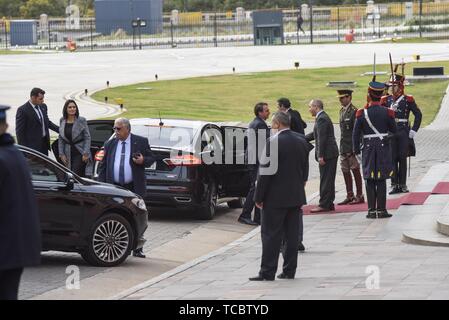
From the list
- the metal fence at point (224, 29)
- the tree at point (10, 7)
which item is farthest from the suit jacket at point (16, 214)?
the tree at point (10, 7)

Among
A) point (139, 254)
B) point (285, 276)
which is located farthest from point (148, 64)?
point (285, 276)

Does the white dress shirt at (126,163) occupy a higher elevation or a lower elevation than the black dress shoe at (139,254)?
higher

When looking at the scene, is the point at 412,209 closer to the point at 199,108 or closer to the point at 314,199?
the point at 314,199

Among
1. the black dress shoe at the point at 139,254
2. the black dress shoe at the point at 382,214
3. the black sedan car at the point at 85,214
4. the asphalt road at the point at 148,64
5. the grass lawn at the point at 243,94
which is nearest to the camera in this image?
the black sedan car at the point at 85,214

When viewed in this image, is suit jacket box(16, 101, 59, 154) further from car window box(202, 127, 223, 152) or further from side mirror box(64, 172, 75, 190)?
side mirror box(64, 172, 75, 190)

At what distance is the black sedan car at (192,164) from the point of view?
57.5 ft

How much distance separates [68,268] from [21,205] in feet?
18.5

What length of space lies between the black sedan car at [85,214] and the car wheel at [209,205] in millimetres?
3503

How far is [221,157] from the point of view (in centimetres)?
1834

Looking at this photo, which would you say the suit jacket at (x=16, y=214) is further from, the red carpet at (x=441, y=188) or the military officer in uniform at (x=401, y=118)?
the military officer in uniform at (x=401, y=118)

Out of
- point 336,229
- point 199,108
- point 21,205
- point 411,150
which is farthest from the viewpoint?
point 199,108

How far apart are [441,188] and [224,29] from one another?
73.5 m

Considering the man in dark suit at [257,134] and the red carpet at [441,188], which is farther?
the red carpet at [441,188]
